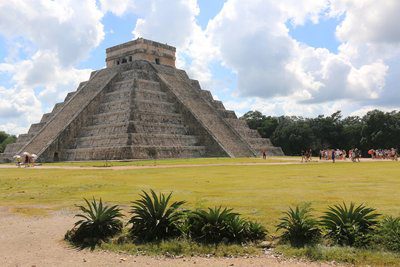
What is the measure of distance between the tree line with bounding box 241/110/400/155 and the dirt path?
5652 cm

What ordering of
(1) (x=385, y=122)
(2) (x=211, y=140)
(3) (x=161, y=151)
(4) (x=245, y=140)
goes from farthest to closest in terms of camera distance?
(1) (x=385, y=122) → (4) (x=245, y=140) → (2) (x=211, y=140) → (3) (x=161, y=151)

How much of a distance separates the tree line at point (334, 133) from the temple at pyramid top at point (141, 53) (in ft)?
69.6

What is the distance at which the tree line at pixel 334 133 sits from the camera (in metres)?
59.2

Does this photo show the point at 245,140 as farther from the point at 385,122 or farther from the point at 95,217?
the point at 95,217

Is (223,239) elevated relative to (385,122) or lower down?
lower down

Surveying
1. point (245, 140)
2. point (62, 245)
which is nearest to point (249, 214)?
point (62, 245)

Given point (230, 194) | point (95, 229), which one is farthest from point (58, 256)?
point (230, 194)

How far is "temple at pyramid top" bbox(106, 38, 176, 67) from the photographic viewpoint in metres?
51.1

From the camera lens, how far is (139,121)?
1582 inches

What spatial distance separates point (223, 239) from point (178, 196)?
499 centimetres

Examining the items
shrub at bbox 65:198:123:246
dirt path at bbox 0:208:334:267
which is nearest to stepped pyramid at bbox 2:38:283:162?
dirt path at bbox 0:208:334:267

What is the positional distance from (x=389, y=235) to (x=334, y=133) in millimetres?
62050

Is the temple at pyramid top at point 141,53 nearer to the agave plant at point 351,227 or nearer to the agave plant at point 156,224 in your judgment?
the agave plant at point 156,224

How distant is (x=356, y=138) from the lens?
64062mm
